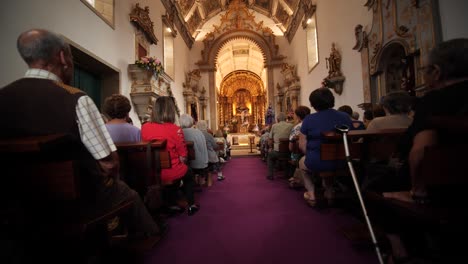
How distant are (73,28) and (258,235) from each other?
4.27 metres

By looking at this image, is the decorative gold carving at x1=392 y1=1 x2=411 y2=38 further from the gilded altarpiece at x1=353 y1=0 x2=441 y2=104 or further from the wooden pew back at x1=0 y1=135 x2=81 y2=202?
the wooden pew back at x1=0 y1=135 x2=81 y2=202

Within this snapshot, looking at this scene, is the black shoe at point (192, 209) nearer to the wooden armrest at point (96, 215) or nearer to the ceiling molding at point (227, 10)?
the wooden armrest at point (96, 215)

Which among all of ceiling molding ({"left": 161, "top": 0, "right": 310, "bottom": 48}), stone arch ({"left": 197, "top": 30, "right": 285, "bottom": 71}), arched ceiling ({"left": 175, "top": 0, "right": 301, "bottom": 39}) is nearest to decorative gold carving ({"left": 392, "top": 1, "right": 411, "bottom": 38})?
ceiling molding ({"left": 161, "top": 0, "right": 310, "bottom": 48})

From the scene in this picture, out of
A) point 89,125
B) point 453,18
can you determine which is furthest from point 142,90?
point 453,18

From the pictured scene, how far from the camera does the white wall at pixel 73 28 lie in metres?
2.81

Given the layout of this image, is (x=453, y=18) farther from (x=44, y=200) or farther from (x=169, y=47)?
(x=169, y=47)

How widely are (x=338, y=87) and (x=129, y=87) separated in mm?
5720

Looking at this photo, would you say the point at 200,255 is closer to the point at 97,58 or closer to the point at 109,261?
the point at 109,261

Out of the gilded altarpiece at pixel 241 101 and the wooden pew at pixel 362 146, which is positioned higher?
the gilded altarpiece at pixel 241 101

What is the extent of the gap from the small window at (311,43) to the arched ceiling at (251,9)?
7.47 ft

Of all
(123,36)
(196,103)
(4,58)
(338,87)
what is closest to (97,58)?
(123,36)

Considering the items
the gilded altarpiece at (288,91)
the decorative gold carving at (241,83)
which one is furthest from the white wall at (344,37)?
the decorative gold carving at (241,83)

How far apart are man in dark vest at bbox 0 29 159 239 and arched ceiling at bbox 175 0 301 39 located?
39.7 ft

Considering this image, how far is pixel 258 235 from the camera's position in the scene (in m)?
2.15
